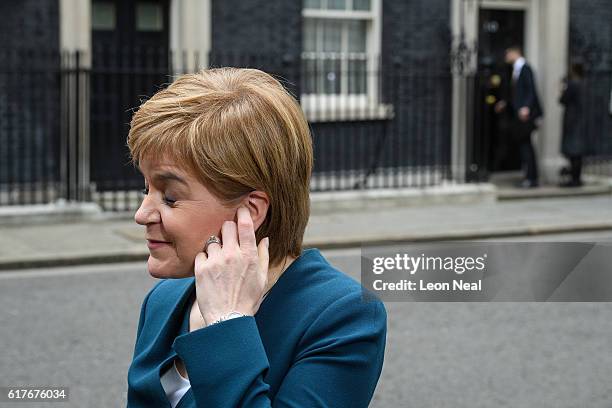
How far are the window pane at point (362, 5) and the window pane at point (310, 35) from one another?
0.65 m

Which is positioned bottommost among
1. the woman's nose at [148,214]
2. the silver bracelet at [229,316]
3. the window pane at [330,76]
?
the silver bracelet at [229,316]

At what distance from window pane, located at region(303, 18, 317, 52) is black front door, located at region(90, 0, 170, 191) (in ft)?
6.58

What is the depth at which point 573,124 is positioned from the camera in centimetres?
1559

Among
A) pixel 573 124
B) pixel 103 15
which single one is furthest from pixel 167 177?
pixel 573 124

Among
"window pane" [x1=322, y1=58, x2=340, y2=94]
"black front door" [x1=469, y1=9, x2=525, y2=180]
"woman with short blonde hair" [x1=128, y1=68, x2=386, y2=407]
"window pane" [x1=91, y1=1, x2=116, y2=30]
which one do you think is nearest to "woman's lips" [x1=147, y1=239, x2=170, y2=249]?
"woman with short blonde hair" [x1=128, y1=68, x2=386, y2=407]

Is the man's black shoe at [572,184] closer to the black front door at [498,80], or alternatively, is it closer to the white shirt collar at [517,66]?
the black front door at [498,80]

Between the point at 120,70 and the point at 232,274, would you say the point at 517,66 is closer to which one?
the point at 120,70

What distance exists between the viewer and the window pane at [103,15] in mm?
13852

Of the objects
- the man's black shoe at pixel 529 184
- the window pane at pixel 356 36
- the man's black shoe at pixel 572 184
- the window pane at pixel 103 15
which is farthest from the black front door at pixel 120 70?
the man's black shoe at pixel 572 184

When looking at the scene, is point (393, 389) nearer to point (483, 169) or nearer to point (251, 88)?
point (251, 88)

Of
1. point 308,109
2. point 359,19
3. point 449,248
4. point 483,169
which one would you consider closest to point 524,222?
point 483,169

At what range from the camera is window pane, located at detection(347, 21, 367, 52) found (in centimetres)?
1555

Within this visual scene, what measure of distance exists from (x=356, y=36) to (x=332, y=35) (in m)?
0.40

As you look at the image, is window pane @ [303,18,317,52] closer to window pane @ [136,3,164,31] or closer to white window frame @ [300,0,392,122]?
white window frame @ [300,0,392,122]
